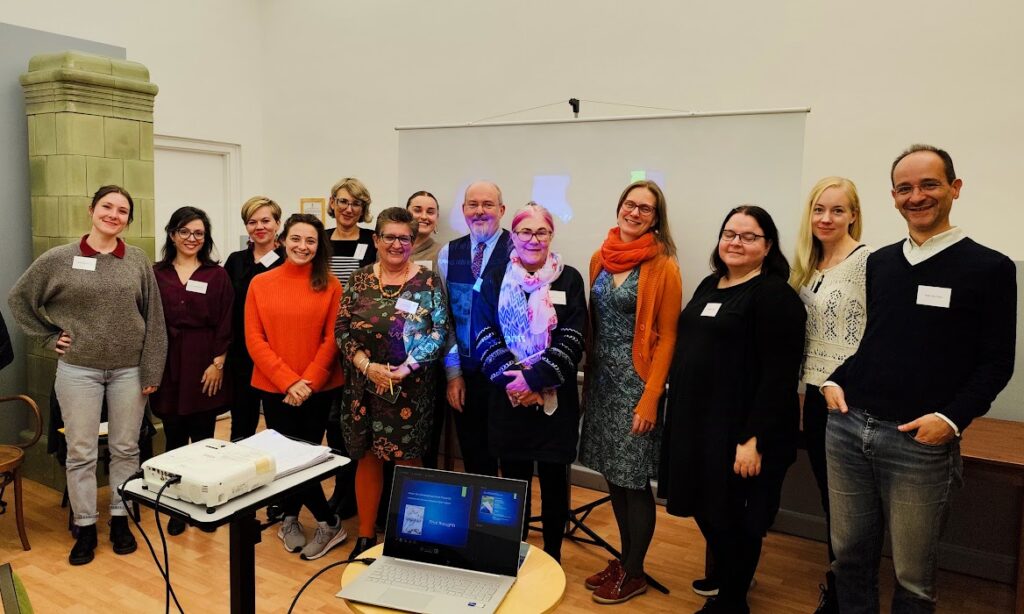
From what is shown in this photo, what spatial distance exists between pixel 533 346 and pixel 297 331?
39.9 inches

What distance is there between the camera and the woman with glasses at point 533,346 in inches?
99.0

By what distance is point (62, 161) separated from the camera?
3.48 metres

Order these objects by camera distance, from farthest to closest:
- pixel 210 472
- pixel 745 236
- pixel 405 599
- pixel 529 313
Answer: pixel 529 313, pixel 745 236, pixel 405 599, pixel 210 472

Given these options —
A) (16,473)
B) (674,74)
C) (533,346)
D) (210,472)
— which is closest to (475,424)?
(533,346)

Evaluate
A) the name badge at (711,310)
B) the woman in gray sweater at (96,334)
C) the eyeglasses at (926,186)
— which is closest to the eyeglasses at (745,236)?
the name badge at (711,310)

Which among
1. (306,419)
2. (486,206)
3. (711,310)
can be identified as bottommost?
(306,419)

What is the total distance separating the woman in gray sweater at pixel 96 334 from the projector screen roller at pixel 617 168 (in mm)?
1395

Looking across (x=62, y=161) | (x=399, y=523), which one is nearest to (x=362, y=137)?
(x=62, y=161)

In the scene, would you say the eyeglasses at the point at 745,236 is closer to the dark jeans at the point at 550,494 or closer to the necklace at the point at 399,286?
the dark jeans at the point at 550,494

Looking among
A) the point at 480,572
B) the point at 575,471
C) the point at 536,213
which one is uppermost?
the point at 536,213

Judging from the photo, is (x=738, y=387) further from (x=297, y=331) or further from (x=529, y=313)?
(x=297, y=331)

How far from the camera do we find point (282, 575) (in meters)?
2.84

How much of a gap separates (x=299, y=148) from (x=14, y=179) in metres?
1.92

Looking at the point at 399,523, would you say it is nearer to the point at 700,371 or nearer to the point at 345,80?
the point at 700,371
